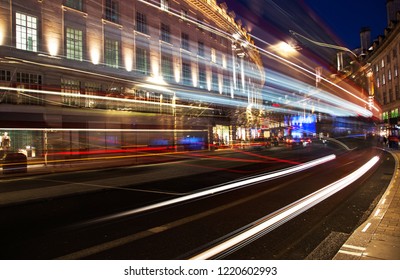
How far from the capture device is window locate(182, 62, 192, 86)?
32719 mm

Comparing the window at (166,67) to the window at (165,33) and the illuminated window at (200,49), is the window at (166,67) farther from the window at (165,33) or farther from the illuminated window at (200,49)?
the illuminated window at (200,49)

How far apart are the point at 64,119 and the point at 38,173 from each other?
5.70m

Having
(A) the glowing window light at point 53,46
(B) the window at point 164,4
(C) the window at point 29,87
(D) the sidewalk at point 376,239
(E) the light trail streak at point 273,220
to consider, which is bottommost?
(E) the light trail streak at point 273,220

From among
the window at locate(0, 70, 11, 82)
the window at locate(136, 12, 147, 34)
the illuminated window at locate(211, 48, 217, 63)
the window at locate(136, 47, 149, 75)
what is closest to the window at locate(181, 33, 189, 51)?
the illuminated window at locate(211, 48, 217, 63)

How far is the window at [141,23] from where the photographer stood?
2773cm

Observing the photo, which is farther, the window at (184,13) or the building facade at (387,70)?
the building facade at (387,70)

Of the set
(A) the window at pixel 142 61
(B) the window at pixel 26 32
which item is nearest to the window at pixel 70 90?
(B) the window at pixel 26 32

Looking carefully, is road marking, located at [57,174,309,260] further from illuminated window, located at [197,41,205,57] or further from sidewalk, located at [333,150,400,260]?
illuminated window, located at [197,41,205,57]

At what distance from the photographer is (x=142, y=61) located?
2744cm

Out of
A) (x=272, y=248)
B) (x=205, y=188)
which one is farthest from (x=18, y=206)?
(x=272, y=248)

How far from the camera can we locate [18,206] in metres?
8.24

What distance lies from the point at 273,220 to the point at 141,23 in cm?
2698

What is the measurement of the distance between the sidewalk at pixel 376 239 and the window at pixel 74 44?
22.3 metres

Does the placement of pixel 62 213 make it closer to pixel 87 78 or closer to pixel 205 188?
pixel 205 188
